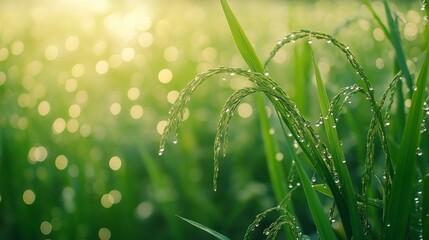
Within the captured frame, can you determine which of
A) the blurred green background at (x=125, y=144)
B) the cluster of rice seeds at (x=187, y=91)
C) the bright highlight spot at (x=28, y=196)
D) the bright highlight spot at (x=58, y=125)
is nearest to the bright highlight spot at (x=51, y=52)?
the blurred green background at (x=125, y=144)

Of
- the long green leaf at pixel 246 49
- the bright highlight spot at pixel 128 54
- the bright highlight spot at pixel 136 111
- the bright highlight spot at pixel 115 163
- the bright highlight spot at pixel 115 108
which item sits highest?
the bright highlight spot at pixel 128 54

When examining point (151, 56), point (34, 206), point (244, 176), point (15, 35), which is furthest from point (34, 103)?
point (15, 35)

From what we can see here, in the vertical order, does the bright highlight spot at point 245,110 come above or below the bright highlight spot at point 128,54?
below

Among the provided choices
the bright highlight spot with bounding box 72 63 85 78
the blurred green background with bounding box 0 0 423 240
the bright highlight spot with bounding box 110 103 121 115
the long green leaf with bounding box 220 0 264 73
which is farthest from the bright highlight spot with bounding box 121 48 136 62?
the long green leaf with bounding box 220 0 264 73

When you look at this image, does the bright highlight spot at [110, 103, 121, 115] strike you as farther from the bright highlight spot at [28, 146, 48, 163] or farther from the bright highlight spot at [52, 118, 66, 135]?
the bright highlight spot at [28, 146, 48, 163]

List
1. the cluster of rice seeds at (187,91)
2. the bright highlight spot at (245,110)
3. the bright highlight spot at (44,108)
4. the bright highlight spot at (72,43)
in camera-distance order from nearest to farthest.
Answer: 1. the cluster of rice seeds at (187,91)
2. the bright highlight spot at (44,108)
3. the bright highlight spot at (245,110)
4. the bright highlight spot at (72,43)

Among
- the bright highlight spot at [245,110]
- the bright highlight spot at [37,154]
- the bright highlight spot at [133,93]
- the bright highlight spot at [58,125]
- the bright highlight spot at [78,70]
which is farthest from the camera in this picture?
the bright highlight spot at [78,70]

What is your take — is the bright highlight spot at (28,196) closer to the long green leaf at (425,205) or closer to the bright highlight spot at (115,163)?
the bright highlight spot at (115,163)

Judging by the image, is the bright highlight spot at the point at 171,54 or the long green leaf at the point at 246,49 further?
the bright highlight spot at the point at 171,54

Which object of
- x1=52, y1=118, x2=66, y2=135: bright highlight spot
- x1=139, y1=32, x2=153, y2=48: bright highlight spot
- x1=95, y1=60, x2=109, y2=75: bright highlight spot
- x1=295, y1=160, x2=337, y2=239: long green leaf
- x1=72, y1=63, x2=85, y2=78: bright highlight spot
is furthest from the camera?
x1=139, y1=32, x2=153, y2=48: bright highlight spot
